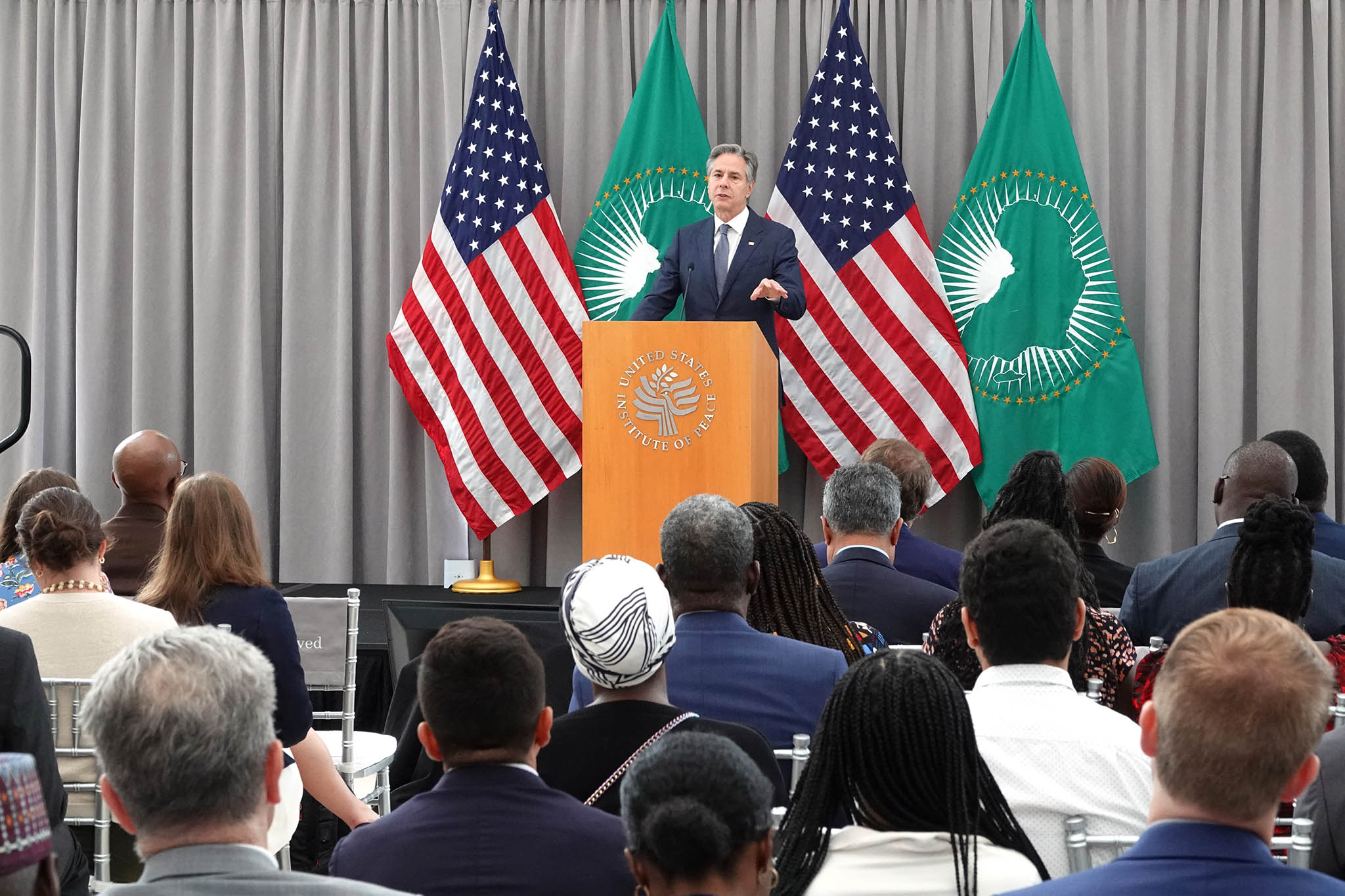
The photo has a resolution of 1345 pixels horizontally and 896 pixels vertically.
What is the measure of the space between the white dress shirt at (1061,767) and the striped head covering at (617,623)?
489 mm

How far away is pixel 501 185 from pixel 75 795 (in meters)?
4.23

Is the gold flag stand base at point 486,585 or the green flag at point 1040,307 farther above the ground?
the green flag at point 1040,307

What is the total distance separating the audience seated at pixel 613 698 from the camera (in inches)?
79.2

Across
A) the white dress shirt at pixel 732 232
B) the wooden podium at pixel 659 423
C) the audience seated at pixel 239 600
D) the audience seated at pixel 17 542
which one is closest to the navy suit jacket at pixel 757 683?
the audience seated at pixel 239 600

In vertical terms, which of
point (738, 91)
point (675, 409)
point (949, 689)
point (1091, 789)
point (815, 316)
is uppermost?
point (738, 91)

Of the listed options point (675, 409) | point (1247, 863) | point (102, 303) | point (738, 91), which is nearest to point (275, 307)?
point (102, 303)

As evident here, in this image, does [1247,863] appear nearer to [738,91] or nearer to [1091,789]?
[1091,789]

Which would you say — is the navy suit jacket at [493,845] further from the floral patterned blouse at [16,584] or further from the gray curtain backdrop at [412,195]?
the gray curtain backdrop at [412,195]

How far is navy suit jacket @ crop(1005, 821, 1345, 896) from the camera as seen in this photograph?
4.21 ft

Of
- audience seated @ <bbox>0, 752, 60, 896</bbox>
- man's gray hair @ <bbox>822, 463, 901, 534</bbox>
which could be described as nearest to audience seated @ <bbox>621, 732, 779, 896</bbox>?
audience seated @ <bbox>0, 752, 60, 896</bbox>

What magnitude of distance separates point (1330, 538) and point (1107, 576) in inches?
26.4

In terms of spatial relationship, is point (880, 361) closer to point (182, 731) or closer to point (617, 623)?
point (617, 623)

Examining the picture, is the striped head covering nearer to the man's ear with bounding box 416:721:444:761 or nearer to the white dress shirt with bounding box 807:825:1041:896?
the man's ear with bounding box 416:721:444:761

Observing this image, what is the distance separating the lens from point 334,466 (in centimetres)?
685
